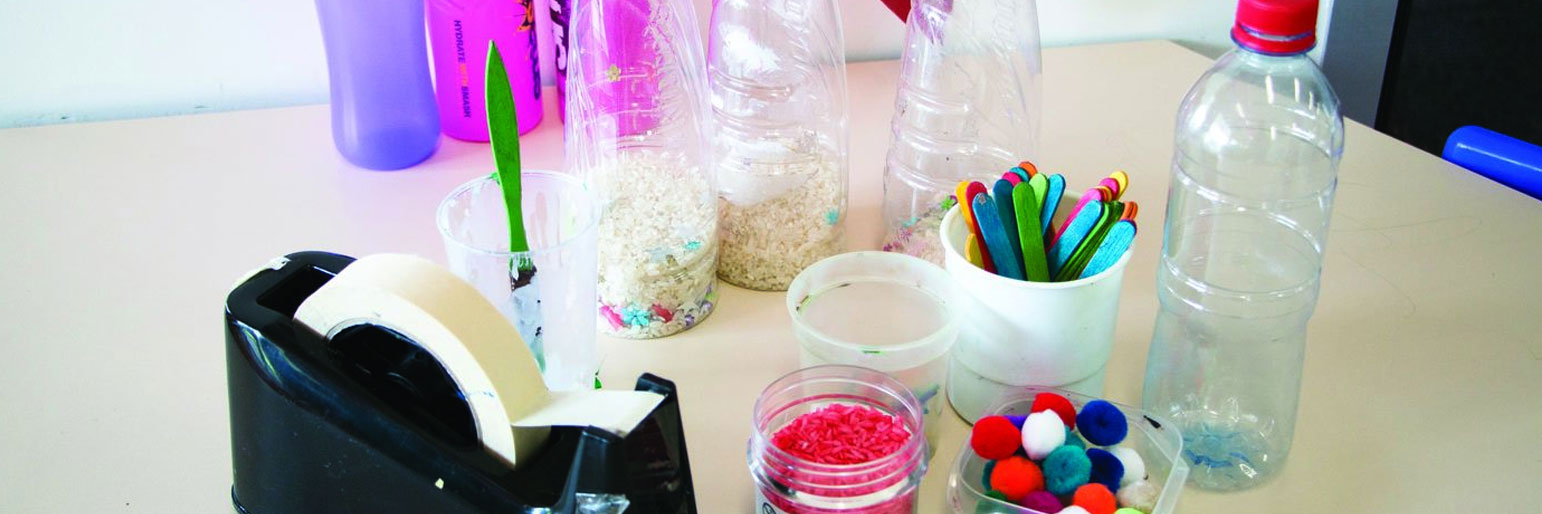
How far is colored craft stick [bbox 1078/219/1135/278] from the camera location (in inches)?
26.7

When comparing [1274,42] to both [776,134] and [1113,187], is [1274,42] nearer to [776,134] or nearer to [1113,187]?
[1113,187]

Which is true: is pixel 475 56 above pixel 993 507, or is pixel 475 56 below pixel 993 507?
above

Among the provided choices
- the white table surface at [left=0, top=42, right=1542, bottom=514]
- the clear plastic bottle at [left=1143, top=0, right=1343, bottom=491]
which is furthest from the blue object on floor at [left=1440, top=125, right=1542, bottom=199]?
the clear plastic bottle at [left=1143, top=0, right=1343, bottom=491]

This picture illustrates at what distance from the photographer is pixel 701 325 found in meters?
0.83

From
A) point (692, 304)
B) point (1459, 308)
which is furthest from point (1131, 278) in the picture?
point (692, 304)

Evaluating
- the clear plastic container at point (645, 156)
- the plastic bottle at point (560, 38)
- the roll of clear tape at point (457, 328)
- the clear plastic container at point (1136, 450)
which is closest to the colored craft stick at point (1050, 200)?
the clear plastic container at point (1136, 450)

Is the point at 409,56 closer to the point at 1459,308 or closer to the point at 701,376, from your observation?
the point at 701,376

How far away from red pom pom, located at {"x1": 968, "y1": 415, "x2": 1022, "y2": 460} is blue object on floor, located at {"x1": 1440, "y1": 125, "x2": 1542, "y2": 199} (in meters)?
0.60

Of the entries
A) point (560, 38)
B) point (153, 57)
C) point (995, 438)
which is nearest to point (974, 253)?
point (995, 438)

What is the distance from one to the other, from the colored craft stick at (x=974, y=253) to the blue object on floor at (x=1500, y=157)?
0.55 meters

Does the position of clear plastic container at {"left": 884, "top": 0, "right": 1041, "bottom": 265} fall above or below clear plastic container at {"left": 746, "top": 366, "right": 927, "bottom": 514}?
above

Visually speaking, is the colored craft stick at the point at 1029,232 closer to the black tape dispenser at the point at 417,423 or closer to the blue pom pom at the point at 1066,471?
the blue pom pom at the point at 1066,471

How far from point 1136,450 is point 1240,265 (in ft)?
0.46

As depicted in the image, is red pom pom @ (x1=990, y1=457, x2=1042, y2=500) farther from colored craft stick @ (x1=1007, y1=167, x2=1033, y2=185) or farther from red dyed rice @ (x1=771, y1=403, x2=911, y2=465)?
colored craft stick @ (x1=1007, y1=167, x2=1033, y2=185)
